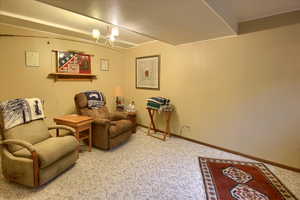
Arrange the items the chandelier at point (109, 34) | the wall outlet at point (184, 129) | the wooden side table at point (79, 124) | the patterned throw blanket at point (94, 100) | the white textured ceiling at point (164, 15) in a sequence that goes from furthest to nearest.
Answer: the wall outlet at point (184, 129)
the patterned throw blanket at point (94, 100)
the wooden side table at point (79, 124)
the chandelier at point (109, 34)
the white textured ceiling at point (164, 15)

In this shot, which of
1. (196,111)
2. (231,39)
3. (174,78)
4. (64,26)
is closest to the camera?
(231,39)

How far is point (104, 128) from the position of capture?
9.87 ft

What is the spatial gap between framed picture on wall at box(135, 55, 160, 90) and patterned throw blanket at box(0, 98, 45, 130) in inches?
103

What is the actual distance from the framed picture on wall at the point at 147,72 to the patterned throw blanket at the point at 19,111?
2627mm

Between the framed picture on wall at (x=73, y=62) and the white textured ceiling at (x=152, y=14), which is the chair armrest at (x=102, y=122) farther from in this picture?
the white textured ceiling at (x=152, y=14)

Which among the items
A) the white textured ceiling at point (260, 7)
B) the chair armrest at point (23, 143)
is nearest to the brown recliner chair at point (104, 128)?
the chair armrest at point (23, 143)

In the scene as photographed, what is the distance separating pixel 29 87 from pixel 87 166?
213cm

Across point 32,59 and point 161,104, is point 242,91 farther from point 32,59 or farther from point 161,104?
point 32,59

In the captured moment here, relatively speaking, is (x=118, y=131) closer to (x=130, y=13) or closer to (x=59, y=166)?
(x=59, y=166)

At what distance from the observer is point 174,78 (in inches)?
151

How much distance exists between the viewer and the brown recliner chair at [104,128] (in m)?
3.02

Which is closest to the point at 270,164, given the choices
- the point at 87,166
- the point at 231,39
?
the point at 231,39

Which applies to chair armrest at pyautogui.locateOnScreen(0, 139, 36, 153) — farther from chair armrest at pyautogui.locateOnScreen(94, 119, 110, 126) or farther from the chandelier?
the chandelier

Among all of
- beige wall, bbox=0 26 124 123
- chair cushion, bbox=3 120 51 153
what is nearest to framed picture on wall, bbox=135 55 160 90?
beige wall, bbox=0 26 124 123
